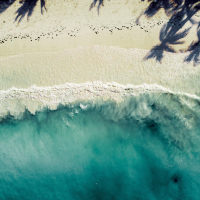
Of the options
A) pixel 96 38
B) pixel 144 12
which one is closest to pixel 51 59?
pixel 96 38

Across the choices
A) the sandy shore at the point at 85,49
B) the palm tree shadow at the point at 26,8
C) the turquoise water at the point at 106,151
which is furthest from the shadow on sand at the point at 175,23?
the palm tree shadow at the point at 26,8

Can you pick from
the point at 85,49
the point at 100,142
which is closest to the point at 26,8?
the point at 85,49

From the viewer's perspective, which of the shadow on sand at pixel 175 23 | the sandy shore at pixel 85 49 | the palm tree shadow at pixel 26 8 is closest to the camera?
the shadow on sand at pixel 175 23

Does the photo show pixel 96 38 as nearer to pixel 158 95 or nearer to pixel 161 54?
pixel 161 54

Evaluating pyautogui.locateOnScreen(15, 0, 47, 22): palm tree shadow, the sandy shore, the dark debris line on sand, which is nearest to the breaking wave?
the sandy shore

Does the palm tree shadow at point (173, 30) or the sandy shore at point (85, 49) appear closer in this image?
the palm tree shadow at point (173, 30)

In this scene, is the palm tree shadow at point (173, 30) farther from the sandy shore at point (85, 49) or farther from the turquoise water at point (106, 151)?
the turquoise water at point (106, 151)

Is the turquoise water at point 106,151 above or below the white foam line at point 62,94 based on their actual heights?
below
